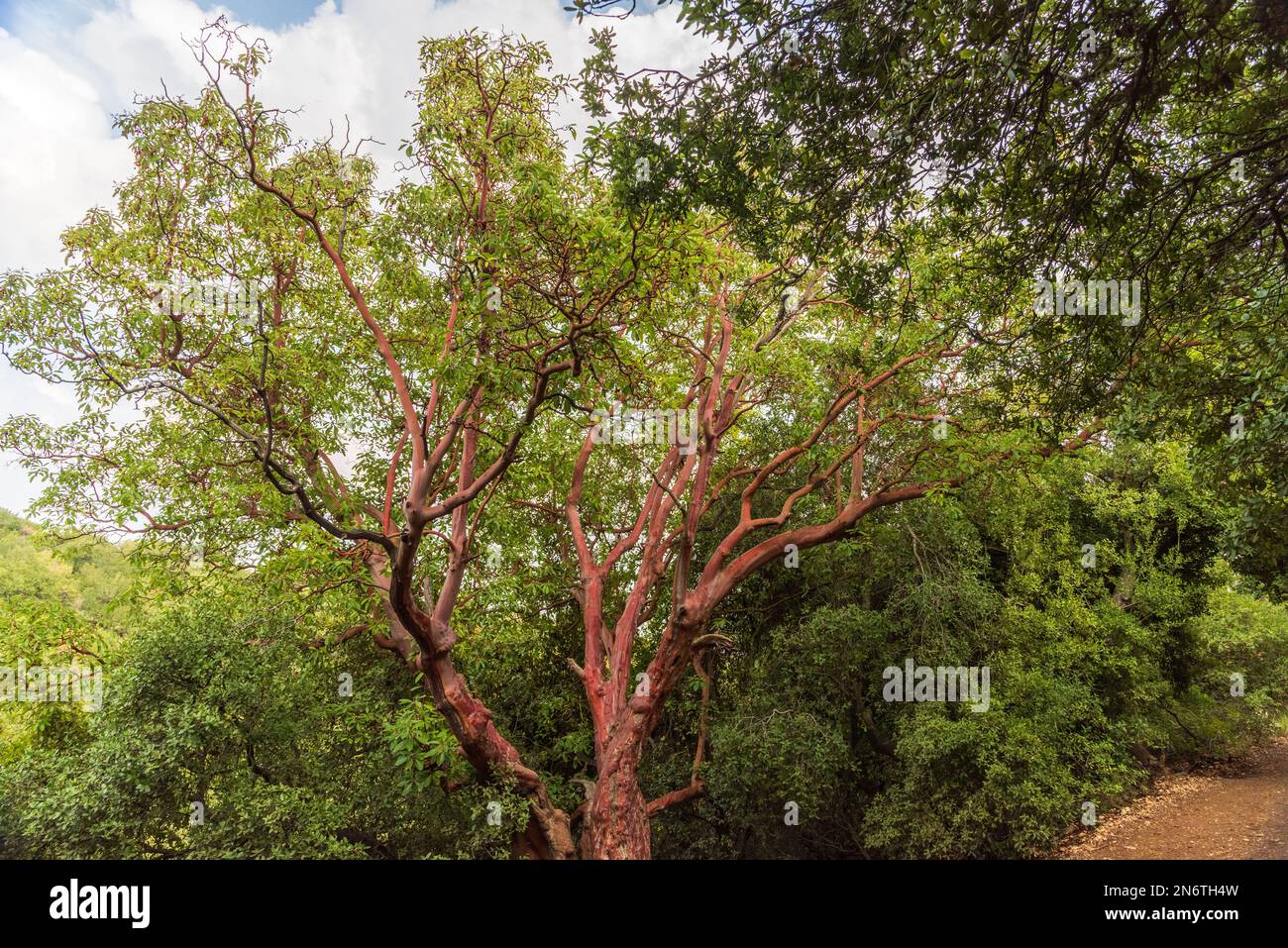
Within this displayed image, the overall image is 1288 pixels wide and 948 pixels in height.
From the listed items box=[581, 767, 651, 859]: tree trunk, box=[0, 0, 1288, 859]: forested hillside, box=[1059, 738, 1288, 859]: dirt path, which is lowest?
box=[1059, 738, 1288, 859]: dirt path

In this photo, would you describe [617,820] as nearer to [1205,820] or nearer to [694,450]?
[694,450]

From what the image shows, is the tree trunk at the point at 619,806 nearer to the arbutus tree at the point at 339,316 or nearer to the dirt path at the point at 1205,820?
the arbutus tree at the point at 339,316

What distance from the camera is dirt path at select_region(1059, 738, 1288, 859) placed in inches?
365

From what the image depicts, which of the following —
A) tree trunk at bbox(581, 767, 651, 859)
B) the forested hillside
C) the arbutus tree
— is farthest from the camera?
tree trunk at bbox(581, 767, 651, 859)

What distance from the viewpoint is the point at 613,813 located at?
9008mm

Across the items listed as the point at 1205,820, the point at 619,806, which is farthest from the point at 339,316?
the point at 1205,820

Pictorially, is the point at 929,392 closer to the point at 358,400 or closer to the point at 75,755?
the point at 358,400

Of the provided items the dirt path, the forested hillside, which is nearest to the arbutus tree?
the forested hillside

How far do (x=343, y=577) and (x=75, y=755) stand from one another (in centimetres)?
385

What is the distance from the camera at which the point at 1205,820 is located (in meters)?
10.6

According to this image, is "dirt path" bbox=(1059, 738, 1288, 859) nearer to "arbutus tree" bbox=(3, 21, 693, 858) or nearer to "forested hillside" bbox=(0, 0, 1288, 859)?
"forested hillside" bbox=(0, 0, 1288, 859)

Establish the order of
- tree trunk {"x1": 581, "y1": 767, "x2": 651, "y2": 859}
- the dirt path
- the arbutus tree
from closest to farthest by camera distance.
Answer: the arbutus tree, tree trunk {"x1": 581, "y1": 767, "x2": 651, "y2": 859}, the dirt path
